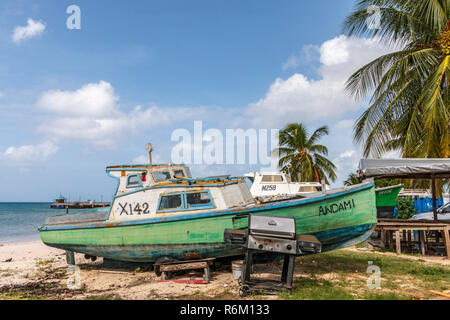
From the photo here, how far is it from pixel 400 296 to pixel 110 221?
7.41 m

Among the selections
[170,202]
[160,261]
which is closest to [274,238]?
[170,202]

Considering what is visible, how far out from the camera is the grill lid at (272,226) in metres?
6.10

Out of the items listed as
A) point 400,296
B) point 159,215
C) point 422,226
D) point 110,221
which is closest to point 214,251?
point 159,215

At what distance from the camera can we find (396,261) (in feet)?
31.8

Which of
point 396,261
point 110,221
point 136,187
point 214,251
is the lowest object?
point 396,261

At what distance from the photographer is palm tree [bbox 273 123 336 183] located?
25984mm

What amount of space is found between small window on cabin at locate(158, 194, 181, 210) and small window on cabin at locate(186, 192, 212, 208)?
0.28 m

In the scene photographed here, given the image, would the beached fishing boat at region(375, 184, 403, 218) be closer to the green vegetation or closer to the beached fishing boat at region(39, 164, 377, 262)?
the green vegetation

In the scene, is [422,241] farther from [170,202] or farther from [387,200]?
[170,202]

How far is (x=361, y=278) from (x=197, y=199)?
15.0 ft

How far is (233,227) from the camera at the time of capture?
25.4 ft

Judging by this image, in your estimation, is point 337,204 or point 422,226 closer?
→ point 337,204
